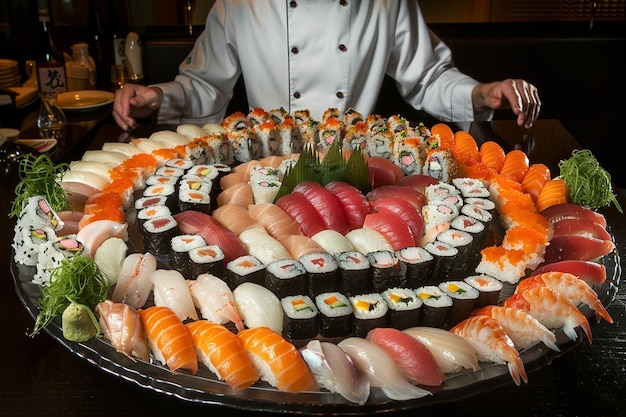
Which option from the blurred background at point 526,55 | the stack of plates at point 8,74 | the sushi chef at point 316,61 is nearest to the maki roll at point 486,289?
the sushi chef at point 316,61

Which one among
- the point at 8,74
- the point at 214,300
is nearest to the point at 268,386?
the point at 214,300

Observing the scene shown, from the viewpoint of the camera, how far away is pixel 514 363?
137cm

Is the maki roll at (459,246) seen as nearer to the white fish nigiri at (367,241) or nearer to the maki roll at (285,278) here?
the white fish nigiri at (367,241)

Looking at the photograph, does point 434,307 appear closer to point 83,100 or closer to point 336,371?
point 336,371

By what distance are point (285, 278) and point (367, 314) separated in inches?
10.6

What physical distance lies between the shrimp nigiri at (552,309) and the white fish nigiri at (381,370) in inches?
15.4

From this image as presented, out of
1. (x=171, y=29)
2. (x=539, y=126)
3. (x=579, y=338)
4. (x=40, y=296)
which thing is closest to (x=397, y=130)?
(x=539, y=126)

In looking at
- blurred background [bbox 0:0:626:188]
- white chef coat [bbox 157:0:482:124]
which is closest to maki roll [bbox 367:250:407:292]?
white chef coat [bbox 157:0:482:124]

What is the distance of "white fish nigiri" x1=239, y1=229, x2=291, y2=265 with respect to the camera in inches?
72.4

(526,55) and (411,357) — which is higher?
(526,55)

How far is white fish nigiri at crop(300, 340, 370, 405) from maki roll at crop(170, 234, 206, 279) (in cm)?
59

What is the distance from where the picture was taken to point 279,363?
1328 mm

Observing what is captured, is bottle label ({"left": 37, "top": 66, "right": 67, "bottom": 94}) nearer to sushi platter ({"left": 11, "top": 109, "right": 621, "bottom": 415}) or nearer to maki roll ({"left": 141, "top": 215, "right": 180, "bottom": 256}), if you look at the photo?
sushi platter ({"left": 11, "top": 109, "right": 621, "bottom": 415})

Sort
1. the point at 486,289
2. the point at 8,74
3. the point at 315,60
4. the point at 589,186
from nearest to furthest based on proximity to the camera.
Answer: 1. the point at 486,289
2. the point at 589,186
3. the point at 315,60
4. the point at 8,74
